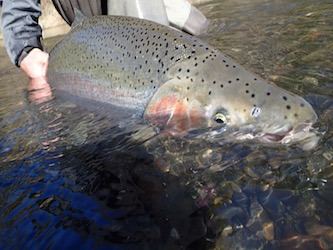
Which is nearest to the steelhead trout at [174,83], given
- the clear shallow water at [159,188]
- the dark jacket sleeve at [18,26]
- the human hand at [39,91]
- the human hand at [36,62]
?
the clear shallow water at [159,188]

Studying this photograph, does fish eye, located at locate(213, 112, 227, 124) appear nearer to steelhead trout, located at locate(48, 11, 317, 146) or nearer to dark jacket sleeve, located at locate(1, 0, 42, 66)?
steelhead trout, located at locate(48, 11, 317, 146)

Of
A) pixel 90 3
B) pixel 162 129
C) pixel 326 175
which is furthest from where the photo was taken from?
pixel 90 3

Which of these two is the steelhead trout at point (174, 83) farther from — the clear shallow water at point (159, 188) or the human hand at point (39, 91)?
the human hand at point (39, 91)

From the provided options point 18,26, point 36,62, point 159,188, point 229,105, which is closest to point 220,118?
point 229,105

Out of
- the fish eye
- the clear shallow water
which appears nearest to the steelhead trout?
the fish eye

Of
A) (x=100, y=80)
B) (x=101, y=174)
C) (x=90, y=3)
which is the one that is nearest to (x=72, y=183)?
(x=101, y=174)

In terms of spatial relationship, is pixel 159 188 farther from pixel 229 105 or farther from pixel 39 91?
pixel 39 91

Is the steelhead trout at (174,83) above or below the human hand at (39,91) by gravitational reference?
above

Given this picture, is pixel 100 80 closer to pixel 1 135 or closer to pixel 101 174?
pixel 1 135
